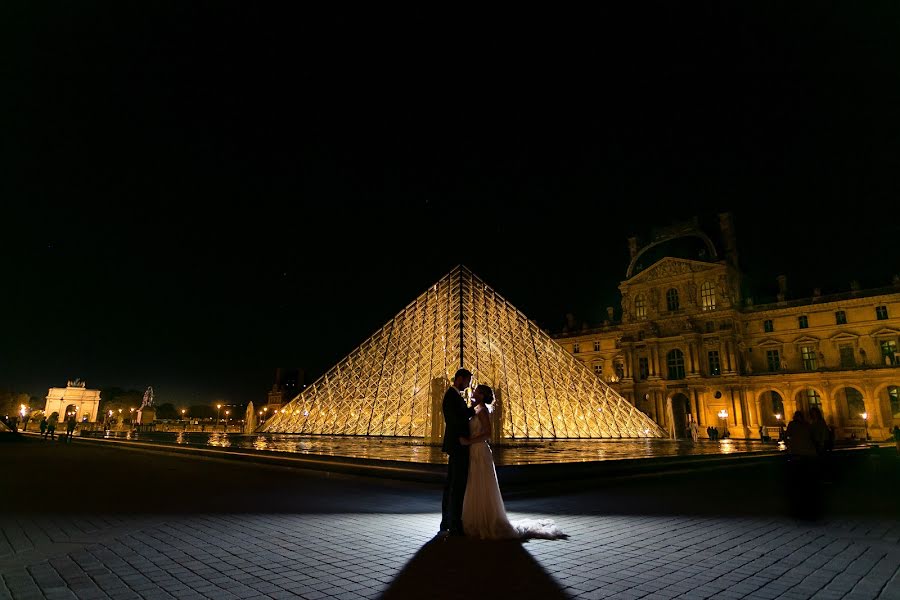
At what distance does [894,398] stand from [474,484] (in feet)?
125

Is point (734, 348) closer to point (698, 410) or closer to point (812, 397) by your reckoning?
point (698, 410)

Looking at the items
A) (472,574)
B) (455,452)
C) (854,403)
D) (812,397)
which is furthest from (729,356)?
(472,574)

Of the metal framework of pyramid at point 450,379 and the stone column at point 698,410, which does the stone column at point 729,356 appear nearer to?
the stone column at point 698,410

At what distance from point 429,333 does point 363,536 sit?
15.3 metres

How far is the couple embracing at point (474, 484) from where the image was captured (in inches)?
156

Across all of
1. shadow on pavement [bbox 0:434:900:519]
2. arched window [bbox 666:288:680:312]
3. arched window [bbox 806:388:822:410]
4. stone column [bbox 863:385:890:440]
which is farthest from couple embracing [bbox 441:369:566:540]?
arched window [bbox 666:288:680:312]

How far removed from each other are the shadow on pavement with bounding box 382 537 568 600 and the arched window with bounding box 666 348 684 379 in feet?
123

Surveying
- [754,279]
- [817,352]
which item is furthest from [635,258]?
[817,352]

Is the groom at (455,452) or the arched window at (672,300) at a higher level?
the arched window at (672,300)

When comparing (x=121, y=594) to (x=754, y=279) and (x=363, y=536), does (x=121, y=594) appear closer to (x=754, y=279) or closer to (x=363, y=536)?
(x=363, y=536)

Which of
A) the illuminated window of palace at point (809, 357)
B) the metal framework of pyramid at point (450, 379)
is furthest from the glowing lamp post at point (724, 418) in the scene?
the metal framework of pyramid at point (450, 379)

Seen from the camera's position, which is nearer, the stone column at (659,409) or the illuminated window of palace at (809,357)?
the illuminated window of palace at (809,357)

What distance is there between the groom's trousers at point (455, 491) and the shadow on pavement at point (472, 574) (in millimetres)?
289

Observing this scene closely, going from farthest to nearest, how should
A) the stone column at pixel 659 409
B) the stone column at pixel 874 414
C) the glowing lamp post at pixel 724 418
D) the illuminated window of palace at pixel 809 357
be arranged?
the stone column at pixel 659 409
the illuminated window of palace at pixel 809 357
the glowing lamp post at pixel 724 418
the stone column at pixel 874 414
